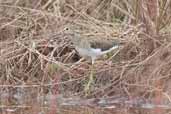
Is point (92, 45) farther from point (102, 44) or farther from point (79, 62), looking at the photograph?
point (79, 62)

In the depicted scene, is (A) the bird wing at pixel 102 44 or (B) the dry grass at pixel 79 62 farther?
(A) the bird wing at pixel 102 44

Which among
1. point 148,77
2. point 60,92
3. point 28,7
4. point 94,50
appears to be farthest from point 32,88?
point 28,7

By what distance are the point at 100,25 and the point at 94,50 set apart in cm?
88

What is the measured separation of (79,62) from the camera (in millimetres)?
6285

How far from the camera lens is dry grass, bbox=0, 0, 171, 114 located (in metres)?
5.87

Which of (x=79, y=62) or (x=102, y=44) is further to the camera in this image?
(x=79, y=62)


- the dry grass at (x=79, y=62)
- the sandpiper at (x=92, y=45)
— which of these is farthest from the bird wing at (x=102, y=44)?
the dry grass at (x=79, y=62)

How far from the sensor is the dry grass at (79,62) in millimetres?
5867

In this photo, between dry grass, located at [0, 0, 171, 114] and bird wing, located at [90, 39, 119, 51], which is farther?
bird wing, located at [90, 39, 119, 51]

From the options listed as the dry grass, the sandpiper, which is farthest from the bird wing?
the dry grass

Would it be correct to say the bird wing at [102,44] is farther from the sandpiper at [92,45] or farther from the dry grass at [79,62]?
the dry grass at [79,62]

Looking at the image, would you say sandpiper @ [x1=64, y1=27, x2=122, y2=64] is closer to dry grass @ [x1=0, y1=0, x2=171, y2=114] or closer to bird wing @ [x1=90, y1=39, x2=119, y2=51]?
bird wing @ [x1=90, y1=39, x2=119, y2=51]

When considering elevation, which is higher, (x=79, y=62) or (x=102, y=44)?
(x=102, y=44)

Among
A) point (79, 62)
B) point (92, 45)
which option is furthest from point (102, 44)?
point (79, 62)
